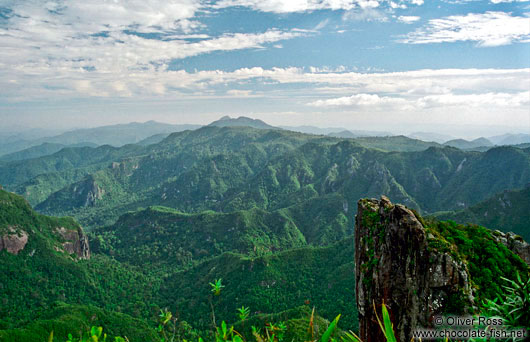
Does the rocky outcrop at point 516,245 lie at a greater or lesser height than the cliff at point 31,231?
greater

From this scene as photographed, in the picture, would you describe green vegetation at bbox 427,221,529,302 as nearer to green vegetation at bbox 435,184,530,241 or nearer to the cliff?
green vegetation at bbox 435,184,530,241

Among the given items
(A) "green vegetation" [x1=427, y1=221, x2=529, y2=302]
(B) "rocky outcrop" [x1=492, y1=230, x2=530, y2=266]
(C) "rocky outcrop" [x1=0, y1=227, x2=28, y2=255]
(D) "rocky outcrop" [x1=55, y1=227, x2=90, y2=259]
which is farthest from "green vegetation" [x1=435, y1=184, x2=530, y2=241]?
(D) "rocky outcrop" [x1=55, y1=227, x2=90, y2=259]

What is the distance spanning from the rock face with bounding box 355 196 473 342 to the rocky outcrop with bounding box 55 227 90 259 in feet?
533

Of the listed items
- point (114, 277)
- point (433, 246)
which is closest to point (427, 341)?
point (433, 246)

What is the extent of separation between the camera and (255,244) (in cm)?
18150

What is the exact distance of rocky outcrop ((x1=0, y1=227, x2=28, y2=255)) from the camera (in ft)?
392

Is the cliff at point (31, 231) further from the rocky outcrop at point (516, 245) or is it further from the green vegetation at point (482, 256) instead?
the rocky outcrop at point (516, 245)

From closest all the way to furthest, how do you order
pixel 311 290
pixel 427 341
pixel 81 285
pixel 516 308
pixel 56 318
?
pixel 516 308 < pixel 427 341 < pixel 56 318 < pixel 311 290 < pixel 81 285

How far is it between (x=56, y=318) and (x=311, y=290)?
8452cm

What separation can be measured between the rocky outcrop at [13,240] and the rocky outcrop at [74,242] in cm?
2301

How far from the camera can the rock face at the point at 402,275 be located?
2583 cm

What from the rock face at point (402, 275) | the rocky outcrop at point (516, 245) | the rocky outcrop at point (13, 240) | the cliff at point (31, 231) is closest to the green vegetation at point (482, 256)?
the rock face at point (402, 275)

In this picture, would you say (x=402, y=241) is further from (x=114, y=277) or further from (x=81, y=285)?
(x=114, y=277)

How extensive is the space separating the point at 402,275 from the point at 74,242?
174 m
